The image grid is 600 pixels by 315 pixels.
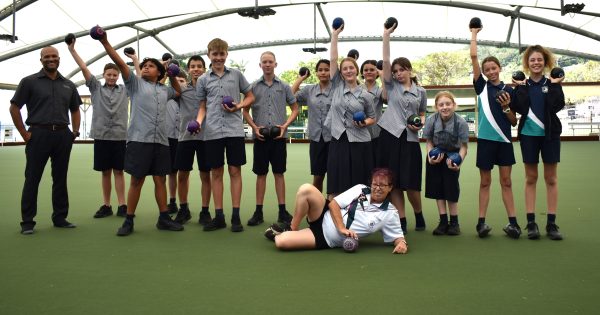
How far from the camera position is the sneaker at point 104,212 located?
20.6ft

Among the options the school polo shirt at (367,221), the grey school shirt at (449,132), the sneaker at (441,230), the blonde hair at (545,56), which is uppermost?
the blonde hair at (545,56)

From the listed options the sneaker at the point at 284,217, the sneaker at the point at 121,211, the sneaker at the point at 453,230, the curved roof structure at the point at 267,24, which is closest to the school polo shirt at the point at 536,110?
the sneaker at the point at 453,230

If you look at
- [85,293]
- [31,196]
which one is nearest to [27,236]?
[31,196]

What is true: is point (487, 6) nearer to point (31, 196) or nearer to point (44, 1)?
point (44, 1)

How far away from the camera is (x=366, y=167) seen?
204 inches

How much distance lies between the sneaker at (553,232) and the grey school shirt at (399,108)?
1.34m

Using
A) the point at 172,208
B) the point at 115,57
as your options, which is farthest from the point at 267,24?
the point at 115,57

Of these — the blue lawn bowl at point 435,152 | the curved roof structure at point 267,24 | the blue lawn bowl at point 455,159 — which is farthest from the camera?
the curved roof structure at point 267,24

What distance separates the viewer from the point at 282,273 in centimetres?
380

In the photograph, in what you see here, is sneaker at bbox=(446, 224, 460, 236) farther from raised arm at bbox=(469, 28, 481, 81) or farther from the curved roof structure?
the curved roof structure

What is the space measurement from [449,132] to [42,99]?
3.78 m

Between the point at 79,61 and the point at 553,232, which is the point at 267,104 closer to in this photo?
the point at 79,61

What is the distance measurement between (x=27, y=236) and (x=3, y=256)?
2.79 ft

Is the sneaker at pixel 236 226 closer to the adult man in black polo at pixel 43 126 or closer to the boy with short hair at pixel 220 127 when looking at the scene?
the boy with short hair at pixel 220 127
